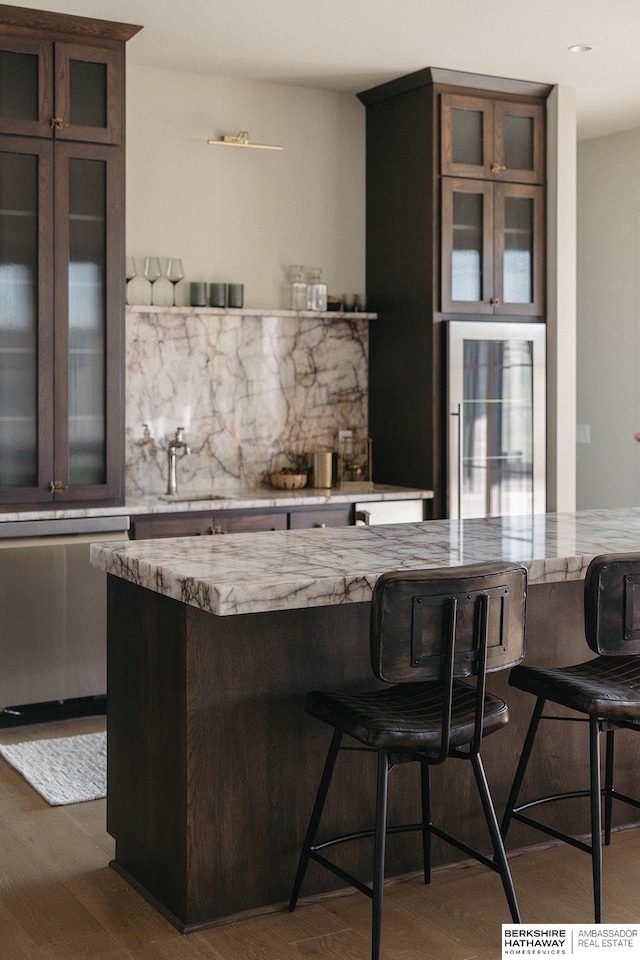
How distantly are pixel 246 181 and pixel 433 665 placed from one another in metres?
3.77

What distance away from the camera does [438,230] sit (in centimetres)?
551

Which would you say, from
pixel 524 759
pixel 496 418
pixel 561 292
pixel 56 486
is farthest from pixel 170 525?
pixel 561 292

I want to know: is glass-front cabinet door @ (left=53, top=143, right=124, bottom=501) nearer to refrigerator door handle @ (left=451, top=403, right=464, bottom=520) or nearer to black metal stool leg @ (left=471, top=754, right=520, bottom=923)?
refrigerator door handle @ (left=451, top=403, right=464, bottom=520)

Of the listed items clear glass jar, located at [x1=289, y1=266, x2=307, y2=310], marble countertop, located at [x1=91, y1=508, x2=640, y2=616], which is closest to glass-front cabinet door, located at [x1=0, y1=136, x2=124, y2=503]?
clear glass jar, located at [x1=289, y1=266, x2=307, y2=310]

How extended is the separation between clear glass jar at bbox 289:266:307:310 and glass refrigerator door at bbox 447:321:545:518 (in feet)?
→ 2.59

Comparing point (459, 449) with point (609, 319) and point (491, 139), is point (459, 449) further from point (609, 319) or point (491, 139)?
point (609, 319)

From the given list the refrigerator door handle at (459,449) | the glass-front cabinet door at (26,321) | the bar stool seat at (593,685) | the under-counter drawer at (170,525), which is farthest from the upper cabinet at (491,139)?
the bar stool seat at (593,685)

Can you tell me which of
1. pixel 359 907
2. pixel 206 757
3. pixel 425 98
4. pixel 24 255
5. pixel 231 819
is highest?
pixel 425 98

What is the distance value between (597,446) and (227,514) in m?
2.84

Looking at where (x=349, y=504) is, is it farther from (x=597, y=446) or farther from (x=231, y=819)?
(x=231, y=819)

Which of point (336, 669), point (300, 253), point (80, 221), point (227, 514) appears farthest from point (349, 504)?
point (336, 669)

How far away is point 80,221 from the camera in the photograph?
472 cm

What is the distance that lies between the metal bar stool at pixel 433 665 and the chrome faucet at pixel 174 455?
268cm

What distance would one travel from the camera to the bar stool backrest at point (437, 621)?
2.46 m
